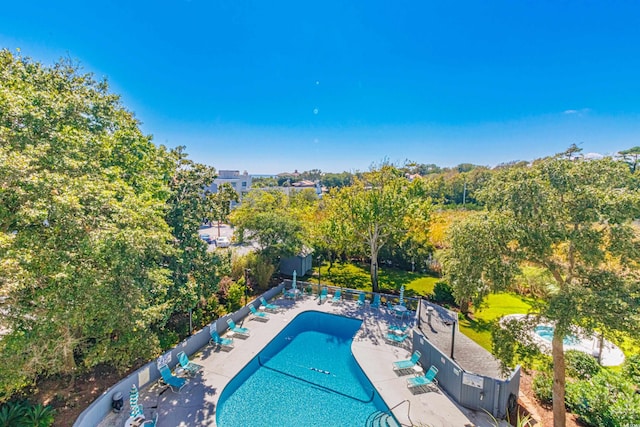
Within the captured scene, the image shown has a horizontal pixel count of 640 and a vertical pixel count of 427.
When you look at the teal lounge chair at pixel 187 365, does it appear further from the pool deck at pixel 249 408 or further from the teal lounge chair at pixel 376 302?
the teal lounge chair at pixel 376 302

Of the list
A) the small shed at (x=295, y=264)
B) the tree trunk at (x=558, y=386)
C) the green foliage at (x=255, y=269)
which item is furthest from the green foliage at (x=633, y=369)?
the small shed at (x=295, y=264)

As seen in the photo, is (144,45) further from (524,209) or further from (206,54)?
(524,209)

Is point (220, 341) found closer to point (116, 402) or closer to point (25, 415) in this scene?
point (116, 402)

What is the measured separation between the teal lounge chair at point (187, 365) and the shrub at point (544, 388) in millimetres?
12109

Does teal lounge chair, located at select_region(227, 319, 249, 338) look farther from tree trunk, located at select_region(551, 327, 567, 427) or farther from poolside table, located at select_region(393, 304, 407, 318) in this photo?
tree trunk, located at select_region(551, 327, 567, 427)

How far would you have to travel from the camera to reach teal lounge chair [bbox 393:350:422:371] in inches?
417

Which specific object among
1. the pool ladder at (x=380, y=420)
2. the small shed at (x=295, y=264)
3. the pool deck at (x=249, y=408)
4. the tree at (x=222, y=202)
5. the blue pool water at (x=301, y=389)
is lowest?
the blue pool water at (x=301, y=389)

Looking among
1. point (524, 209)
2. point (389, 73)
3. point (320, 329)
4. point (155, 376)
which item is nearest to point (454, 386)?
point (524, 209)

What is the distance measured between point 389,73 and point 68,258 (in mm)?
18710

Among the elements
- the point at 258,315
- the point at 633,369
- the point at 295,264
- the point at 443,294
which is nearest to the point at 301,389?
the point at 258,315

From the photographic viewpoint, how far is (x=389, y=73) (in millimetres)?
17812

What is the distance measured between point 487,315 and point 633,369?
6.26 metres

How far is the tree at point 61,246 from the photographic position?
6070 millimetres

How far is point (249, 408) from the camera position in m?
8.93
